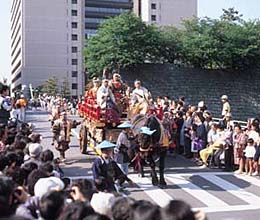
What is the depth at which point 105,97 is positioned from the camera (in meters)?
14.4

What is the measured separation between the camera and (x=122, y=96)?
15.2 metres

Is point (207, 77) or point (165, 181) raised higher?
point (207, 77)

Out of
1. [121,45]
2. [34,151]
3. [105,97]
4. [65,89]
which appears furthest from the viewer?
[65,89]

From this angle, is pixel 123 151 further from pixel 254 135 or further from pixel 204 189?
pixel 254 135

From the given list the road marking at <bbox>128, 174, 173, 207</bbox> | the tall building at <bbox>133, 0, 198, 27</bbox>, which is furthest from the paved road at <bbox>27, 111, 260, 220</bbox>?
the tall building at <bbox>133, 0, 198, 27</bbox>

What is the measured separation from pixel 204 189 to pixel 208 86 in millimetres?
23090

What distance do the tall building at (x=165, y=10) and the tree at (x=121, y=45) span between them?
4016cm

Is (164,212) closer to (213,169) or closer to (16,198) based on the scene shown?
(16,198)

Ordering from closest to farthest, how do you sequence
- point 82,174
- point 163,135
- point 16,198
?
point 16,198 < point 163,135 < point 82,174

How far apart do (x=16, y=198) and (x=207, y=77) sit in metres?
30.1

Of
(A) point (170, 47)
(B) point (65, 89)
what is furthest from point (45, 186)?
(B) point (65, 89)

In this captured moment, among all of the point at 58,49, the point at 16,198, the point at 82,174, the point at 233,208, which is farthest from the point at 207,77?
the point at 58,49

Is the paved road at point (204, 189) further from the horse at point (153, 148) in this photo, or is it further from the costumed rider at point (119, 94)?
the costumed rider at point (119, 94)

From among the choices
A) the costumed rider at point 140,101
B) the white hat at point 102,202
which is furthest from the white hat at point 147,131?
the white hat at point 102,202
